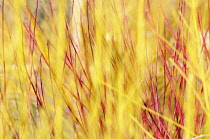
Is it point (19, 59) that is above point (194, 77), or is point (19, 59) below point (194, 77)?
above

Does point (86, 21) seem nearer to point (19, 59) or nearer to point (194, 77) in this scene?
point (19, 59)

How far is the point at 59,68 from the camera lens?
86 centimetres

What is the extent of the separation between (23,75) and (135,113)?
266 mm

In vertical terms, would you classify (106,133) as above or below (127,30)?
below

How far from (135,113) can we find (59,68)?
20 centimetres

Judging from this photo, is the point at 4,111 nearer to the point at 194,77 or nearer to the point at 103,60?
the point at 103,60

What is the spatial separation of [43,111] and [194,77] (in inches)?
13.7

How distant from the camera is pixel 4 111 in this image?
36.6 inches

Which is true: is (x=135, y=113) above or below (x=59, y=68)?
below

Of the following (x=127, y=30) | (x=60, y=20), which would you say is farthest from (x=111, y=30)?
(x=60, y=20)

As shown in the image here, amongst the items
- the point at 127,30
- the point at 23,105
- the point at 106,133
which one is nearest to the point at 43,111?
the point at 23,105

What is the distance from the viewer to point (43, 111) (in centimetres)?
93

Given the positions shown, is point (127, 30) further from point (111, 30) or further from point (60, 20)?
point (60, 20)

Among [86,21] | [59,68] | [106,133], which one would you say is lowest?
[106,133]
